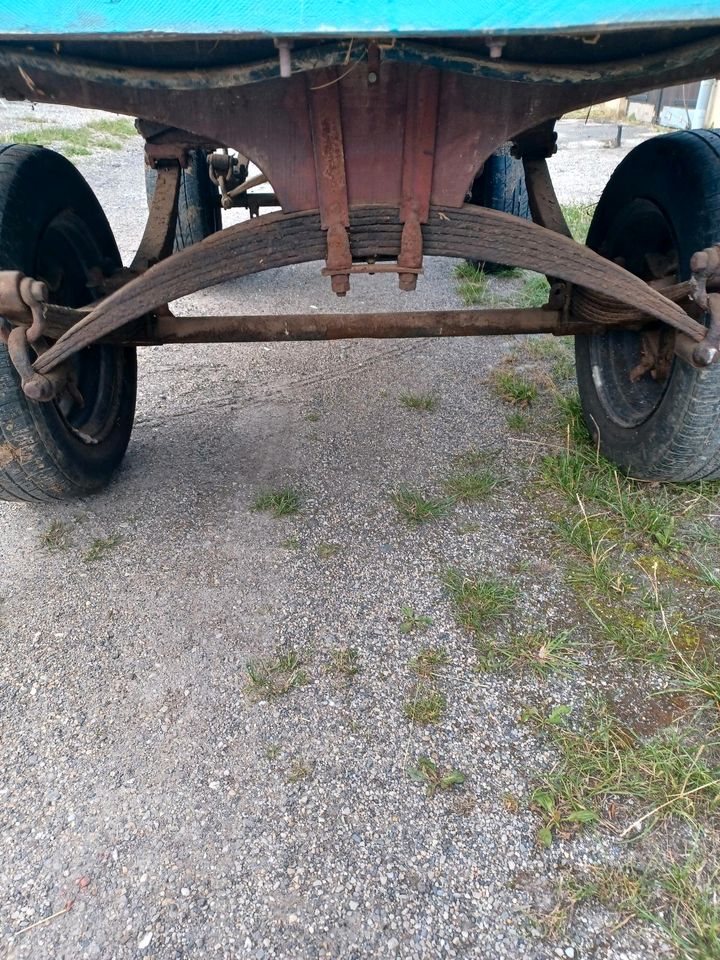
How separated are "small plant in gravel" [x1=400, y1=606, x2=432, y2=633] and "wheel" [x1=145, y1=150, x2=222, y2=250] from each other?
361 cm

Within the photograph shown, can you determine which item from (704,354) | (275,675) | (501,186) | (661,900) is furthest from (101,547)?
(501,186)

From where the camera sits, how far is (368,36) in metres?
1.34

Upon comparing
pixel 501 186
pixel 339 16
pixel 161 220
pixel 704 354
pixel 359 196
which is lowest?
pixel 501 186

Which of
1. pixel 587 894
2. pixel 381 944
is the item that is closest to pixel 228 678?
pixel 381 944

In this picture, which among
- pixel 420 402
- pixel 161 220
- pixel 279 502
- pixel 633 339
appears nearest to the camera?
pixel 161 220

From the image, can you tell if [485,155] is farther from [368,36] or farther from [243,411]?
[243,411]

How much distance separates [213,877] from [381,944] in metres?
0.39

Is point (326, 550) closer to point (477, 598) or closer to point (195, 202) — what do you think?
point (477, 598)

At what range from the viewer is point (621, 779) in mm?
1708

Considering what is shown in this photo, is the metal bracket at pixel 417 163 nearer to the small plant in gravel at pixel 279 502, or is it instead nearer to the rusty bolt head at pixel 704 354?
the rusty bolt head at pixel 704 354

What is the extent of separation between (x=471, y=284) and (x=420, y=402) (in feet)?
6.75

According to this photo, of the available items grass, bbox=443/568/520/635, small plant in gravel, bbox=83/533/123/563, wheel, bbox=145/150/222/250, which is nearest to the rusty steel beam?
small plant in gravel, bbox=83/533/123/563

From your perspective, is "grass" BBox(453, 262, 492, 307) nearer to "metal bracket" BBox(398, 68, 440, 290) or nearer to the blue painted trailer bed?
"metal bracket" BBox(398, 68, 440, 290)

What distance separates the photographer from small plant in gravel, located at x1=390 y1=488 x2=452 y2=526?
271 centimetres
